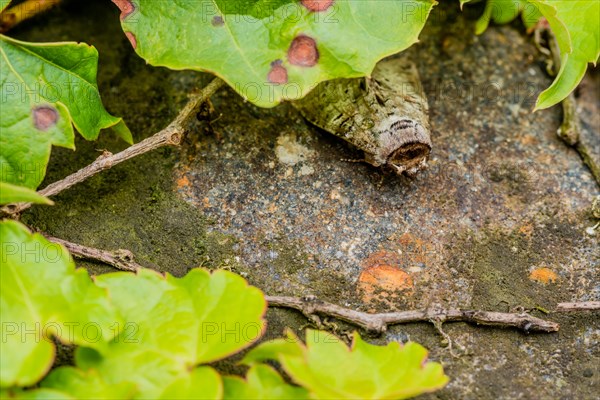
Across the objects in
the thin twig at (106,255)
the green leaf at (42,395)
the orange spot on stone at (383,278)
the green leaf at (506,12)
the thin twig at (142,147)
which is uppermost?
the green leaf at (506,12)

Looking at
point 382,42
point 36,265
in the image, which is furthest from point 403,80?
point 36,265

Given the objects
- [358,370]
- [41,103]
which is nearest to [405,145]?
[358,370]

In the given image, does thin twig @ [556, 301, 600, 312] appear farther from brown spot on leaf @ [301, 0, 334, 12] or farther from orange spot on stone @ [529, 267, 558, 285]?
brown spot on leaf @ [301, 0, 334, 12]

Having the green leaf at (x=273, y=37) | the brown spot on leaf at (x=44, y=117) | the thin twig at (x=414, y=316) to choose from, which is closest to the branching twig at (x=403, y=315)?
the thin twig at (x=414, y=316)

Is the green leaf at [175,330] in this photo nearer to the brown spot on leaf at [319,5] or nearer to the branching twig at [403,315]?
the branching twig at [403,315]

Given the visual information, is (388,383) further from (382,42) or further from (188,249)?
(382,42)
